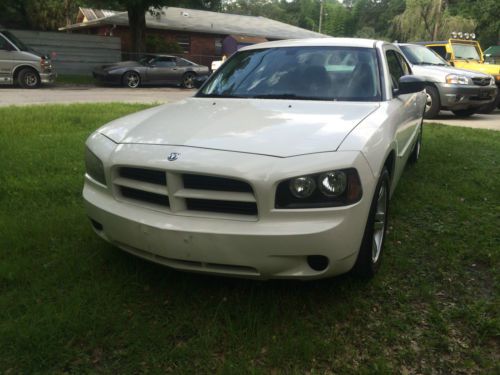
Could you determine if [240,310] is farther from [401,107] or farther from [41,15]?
[41,15]

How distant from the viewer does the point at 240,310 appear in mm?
2686

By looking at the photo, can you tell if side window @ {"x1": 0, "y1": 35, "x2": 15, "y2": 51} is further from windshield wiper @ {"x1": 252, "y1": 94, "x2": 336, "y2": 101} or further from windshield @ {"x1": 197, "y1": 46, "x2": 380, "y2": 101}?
windshield wiper @ {"x1": 252, "y1": 94, "x2": 336, "y2": 101}

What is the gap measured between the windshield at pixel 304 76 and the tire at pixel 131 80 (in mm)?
16222

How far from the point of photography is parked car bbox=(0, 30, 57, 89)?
1592 cm

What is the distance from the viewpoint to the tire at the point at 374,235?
270 centimetres

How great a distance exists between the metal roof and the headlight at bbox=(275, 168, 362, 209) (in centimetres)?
2627

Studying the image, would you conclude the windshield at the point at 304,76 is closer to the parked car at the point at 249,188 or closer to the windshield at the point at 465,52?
the parked car at the point at 249,188

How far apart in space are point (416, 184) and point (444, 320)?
8.71 ft

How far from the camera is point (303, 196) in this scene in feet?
7.82

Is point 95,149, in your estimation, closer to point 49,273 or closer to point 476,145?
point 49,273

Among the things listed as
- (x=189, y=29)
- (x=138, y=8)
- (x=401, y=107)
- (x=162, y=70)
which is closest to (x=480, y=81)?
(x=401, y=107)

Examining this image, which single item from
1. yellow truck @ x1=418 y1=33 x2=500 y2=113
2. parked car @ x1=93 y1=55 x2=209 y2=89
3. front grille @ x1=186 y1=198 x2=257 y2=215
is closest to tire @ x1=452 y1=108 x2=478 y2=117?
yellow truck @ x1=418 y1=33 x2=500 y2=113

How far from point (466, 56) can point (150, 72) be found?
1209 centimetres

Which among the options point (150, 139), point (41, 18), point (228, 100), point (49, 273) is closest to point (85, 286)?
point (49, 273)
